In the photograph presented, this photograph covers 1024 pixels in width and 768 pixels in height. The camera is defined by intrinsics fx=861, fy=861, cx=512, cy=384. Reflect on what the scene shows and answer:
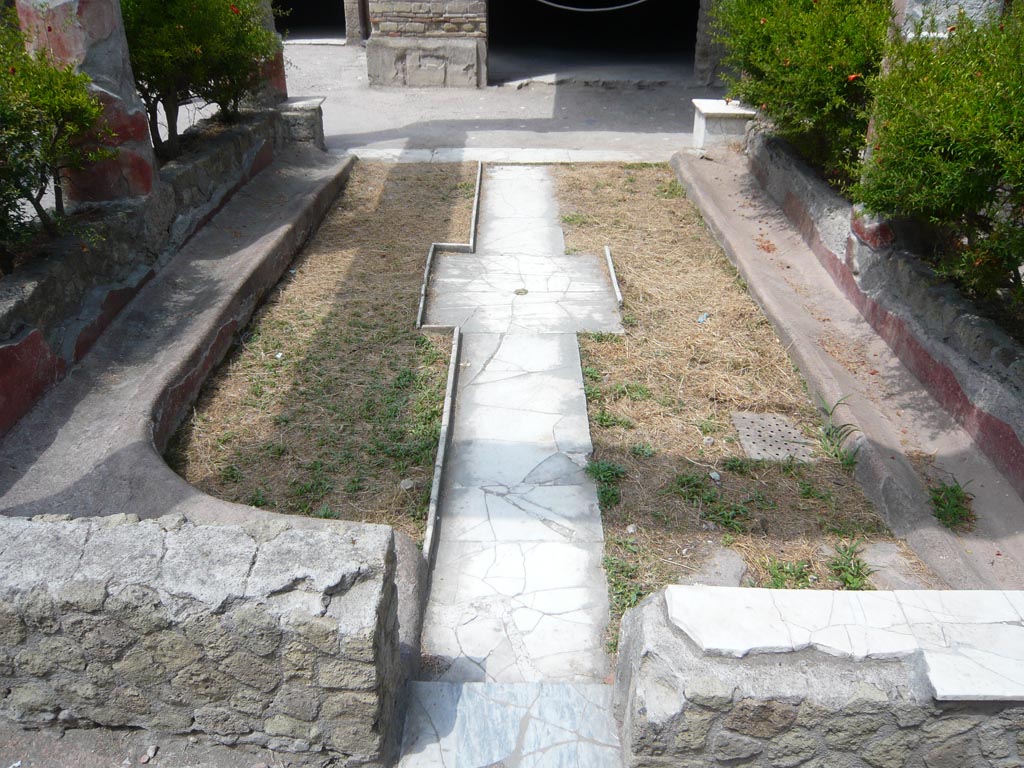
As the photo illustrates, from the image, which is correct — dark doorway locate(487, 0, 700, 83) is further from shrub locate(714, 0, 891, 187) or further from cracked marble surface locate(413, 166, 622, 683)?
cracked marble surface locate(413, 166, 622, 683)

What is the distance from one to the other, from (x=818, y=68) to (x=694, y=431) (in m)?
3.01

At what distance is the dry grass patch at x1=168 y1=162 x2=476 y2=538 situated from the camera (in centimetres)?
400

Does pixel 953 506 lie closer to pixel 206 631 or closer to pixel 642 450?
pixel 642 450

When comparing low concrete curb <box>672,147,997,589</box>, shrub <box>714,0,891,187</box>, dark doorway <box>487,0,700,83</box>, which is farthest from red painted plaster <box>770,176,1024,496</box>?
dark doorway <box>487,0,700,83</box>

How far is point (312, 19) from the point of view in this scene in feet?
56.6

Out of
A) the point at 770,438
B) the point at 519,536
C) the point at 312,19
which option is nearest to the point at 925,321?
the point at 770,438

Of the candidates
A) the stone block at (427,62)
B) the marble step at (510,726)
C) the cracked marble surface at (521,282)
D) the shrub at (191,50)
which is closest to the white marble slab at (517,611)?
the marble step at (510,726)

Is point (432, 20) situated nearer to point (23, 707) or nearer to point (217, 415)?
point (217, 415)

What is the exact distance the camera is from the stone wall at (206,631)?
88.3 inches

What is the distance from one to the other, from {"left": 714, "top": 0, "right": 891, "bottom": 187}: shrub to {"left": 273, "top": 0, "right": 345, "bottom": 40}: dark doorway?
10.8 meters

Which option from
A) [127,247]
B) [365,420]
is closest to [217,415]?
[365,420]

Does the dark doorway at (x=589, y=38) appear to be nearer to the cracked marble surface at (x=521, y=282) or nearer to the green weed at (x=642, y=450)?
Result: the cracked marble surface at (x=521, y=282)

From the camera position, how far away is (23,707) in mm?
2498

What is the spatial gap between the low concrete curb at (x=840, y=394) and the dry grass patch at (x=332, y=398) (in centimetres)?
209
